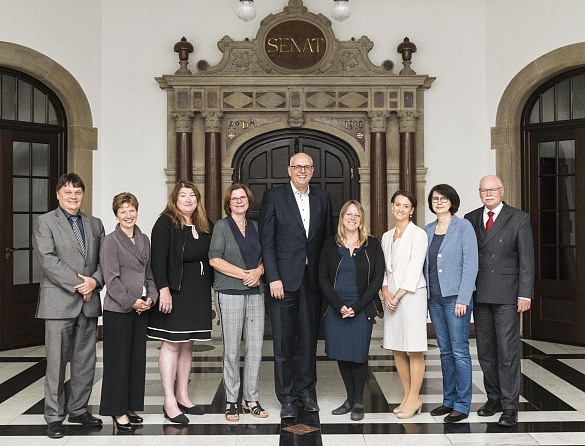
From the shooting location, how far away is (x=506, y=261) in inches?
190

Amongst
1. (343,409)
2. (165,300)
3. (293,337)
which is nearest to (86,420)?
(165,300)

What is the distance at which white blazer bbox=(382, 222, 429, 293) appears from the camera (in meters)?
4.77

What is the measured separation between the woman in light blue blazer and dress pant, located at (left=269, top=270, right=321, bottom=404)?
0.81 m

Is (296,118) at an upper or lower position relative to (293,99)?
lower

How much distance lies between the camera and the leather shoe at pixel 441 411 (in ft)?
16.1

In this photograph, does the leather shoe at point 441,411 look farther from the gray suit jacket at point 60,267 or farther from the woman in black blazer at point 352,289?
the gray suit jacket at point 60,267

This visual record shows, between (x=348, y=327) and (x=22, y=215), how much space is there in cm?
470

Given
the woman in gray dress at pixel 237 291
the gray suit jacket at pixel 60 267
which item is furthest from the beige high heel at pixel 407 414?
the gray suit jacket at pixel 60 267

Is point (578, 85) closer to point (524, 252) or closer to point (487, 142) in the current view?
point (487, 142)

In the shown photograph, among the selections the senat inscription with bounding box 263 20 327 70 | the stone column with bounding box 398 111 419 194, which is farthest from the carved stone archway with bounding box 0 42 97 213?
the stone column with bounding box 398 111 419 194

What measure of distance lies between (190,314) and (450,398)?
1.84 metres

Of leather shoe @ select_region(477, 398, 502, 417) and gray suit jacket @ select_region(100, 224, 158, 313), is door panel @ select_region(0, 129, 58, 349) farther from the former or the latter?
leather shoe @ select_region(477, 398, 502, 417)

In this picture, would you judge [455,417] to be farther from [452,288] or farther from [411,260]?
[411,260]

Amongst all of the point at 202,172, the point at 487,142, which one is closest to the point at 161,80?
the point at 202,172
